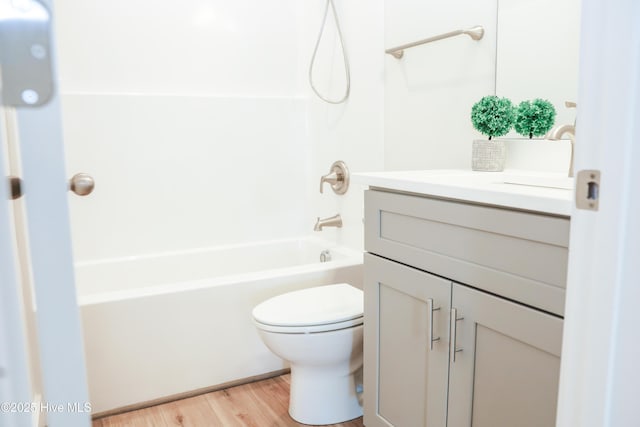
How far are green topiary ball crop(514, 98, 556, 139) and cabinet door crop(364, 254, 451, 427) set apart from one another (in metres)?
0.61

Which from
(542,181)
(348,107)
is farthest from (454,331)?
(348,107)

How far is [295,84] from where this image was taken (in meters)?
3.00

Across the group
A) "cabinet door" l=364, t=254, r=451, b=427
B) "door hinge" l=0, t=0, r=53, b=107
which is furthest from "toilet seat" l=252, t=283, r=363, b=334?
"door hinge" l=0, t=0, r=53, b=107

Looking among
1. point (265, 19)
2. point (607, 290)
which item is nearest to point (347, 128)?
point (265, 19)

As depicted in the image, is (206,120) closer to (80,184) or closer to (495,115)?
(495,115)

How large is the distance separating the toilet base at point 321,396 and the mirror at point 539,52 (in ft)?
3.53

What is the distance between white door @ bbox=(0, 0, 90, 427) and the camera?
1.22 feet

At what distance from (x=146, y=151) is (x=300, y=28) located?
1.13 m

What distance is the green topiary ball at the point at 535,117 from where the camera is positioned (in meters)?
1.58

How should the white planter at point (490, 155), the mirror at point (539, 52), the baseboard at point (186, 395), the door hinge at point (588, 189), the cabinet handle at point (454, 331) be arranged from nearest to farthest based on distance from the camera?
the door hinge at point (588, 189) → the cabinet handle at point (454, 331) → the mirror at point (539, 52) → the white planter at point (490, 155) → the baseboard at point (186, 395)

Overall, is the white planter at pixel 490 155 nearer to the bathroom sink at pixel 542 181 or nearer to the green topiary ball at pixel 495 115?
the green topiary ball at pixel 495 115

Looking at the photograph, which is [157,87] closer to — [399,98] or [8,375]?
[399,98]

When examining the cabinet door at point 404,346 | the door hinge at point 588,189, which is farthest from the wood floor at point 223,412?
the door hinge at point 588,189

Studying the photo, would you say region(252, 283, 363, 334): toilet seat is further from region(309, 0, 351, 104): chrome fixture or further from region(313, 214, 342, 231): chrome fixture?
region(309, 0, 351, 104): chrome fixture
